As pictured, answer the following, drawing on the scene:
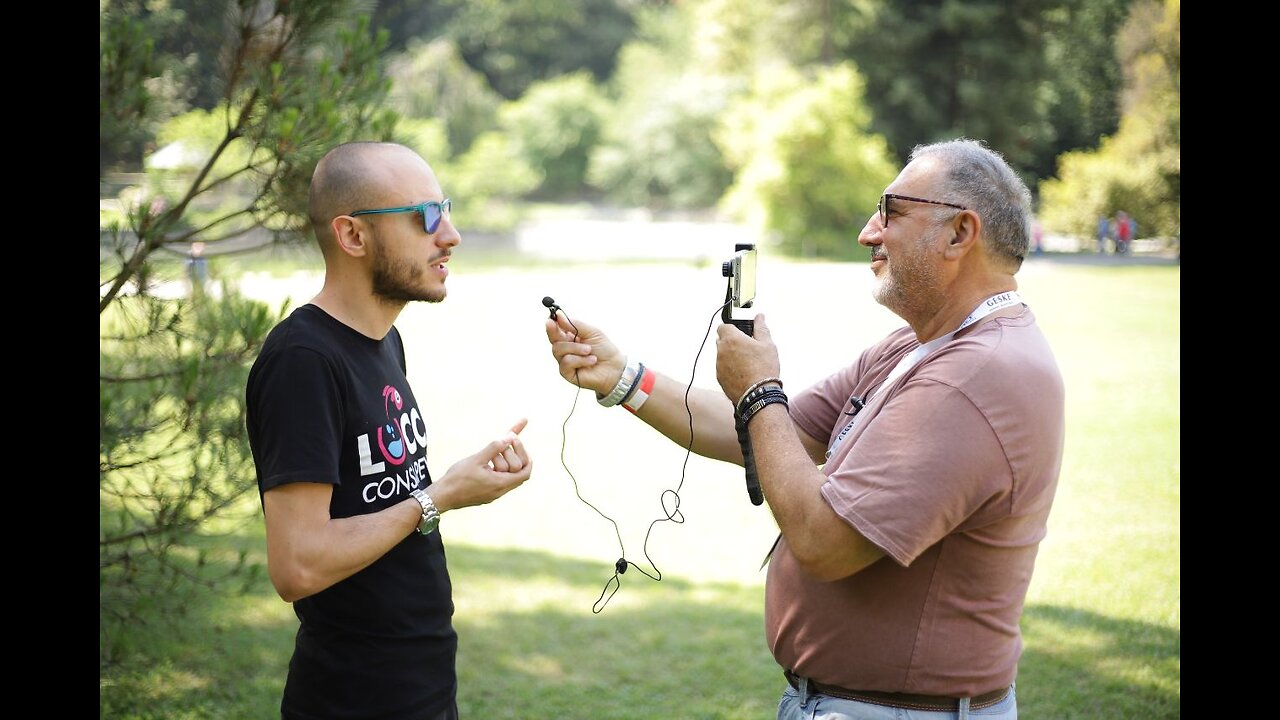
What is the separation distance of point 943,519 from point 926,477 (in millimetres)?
101

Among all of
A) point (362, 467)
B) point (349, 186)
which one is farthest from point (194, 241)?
point (362, 467)

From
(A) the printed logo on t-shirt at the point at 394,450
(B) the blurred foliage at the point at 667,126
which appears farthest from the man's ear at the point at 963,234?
(B) the blurred foliage at the point at 667,126

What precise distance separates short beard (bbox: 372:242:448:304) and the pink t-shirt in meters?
1.13

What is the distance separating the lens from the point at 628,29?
54.9 meters

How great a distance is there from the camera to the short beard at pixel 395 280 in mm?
2627

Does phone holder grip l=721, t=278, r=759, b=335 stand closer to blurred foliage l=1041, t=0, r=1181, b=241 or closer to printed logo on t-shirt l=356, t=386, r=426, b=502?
printed logo on t-shirt l=356, t=386, r=426, b=502

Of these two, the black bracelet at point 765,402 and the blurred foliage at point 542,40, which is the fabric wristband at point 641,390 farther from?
the blurred foliage at point 542,40

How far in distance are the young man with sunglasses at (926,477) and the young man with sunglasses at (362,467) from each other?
2.29 ft

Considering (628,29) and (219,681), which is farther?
(628,29)

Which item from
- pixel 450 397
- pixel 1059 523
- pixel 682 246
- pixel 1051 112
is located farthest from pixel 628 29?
pixel 1059 523

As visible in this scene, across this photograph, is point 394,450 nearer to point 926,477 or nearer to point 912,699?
point 926,477
